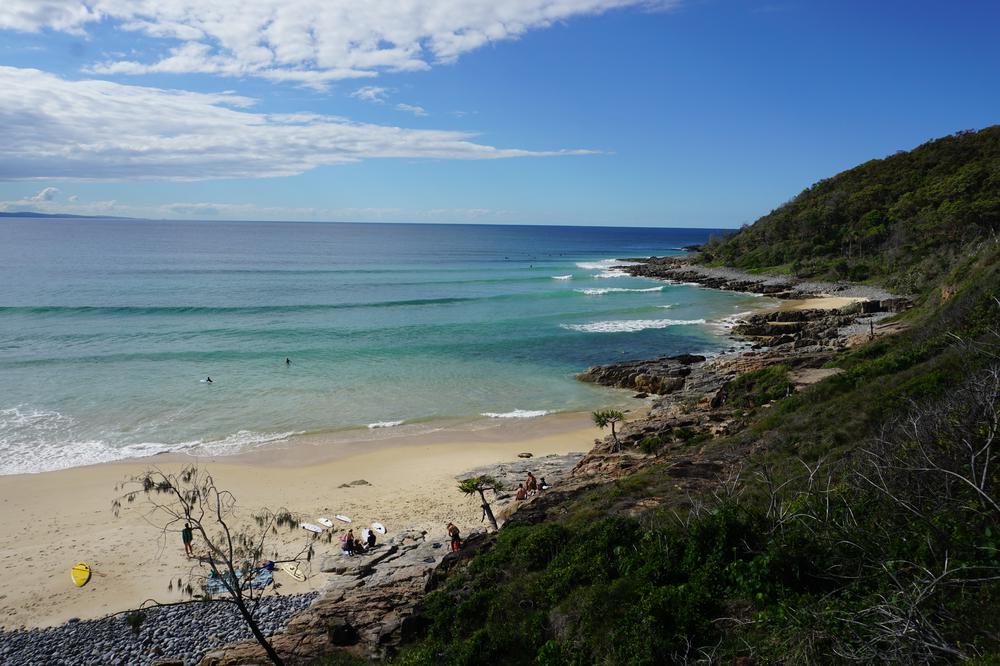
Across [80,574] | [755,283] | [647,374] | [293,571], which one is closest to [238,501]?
[80,574]

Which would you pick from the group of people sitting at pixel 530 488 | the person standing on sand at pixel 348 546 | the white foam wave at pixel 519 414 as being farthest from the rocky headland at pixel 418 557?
the white foam wave at pixel 519 414

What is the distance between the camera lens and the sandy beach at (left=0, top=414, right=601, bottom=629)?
13874 millimetres

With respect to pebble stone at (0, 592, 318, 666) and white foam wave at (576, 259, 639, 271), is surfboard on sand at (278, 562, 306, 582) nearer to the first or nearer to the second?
pebble stone at (0, 592, 318, 666)

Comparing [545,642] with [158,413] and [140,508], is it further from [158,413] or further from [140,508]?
[158,413]

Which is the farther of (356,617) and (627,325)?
(627,325)

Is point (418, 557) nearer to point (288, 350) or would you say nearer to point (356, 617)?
point (356, 617)

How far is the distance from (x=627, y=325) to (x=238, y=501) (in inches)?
1287

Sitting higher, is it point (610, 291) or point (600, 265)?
point (600, 265)

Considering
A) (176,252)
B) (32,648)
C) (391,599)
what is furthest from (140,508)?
(176,252)

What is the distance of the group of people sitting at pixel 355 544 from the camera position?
A: 49.6 ft

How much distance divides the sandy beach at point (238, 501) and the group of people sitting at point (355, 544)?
27.3 inches

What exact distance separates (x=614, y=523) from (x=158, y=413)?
23151 millimetres

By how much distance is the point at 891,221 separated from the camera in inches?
2435

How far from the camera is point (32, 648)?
11750 mm
